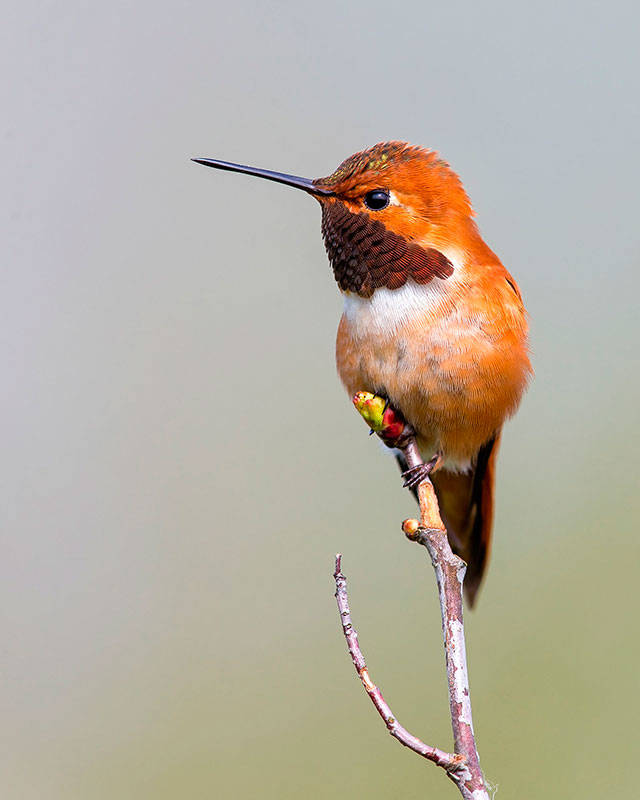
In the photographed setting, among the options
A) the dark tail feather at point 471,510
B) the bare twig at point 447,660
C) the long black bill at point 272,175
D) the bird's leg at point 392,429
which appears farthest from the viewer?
the dark tail feather at point 471,510

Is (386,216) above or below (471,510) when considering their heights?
above

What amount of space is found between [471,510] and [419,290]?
1122 mm

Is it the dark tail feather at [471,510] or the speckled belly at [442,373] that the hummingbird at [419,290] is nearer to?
the speckled belly at [442,373]

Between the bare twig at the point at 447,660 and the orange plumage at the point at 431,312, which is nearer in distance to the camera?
the bare twig at the point at 447,660

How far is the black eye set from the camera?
10.1 feet

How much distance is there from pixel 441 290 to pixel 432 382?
1.02ft

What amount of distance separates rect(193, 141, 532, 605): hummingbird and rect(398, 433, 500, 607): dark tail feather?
46cm

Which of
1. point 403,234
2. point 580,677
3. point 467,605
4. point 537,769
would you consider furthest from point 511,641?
point 403,234

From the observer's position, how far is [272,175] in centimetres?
298

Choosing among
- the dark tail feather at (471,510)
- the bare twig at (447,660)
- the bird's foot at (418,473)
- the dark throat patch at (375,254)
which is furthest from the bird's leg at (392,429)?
the dark tail feather at (471,510)

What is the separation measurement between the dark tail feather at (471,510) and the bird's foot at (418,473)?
33 cm

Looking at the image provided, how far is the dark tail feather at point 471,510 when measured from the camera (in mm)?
3686

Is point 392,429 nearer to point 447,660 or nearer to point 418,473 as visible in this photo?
point 418,473

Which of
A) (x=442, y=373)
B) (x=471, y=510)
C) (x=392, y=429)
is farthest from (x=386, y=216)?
(x=471, y=510)
